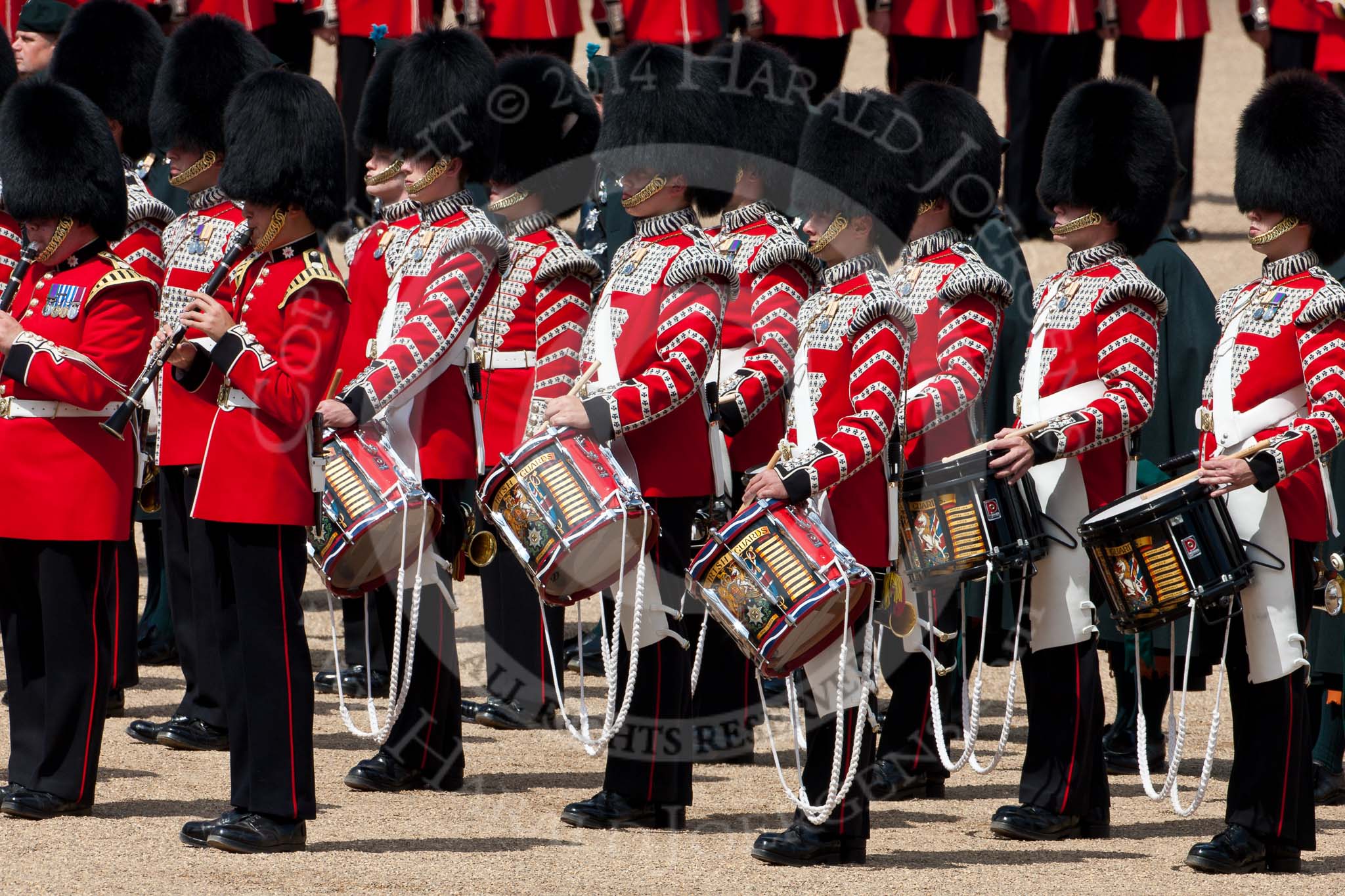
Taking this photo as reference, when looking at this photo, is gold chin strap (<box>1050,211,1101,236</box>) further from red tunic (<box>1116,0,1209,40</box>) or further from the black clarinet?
red tunic (<box>1116,0,1209,40</box>)

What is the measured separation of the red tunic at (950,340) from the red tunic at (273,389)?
4.30 ft

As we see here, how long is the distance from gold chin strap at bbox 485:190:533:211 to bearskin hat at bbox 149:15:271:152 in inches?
25.9

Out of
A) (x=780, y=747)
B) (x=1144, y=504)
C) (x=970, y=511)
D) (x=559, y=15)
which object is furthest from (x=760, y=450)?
(x=559, y=15)

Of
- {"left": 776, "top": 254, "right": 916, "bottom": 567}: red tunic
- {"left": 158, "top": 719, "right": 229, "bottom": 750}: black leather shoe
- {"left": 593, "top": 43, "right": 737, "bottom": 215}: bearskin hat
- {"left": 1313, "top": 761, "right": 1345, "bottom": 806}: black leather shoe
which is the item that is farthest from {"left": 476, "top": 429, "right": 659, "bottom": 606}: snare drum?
{"left": 1313, "top": 761, "right": 1345, "bottom": 806}: black leather shoe

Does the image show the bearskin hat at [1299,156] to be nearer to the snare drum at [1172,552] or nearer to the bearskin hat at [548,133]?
the snare drum at [1172,552]

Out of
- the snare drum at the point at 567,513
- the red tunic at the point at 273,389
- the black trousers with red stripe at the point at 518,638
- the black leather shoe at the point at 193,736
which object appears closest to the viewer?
the red tunic at the point at 273,389

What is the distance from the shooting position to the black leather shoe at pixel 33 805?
15.5 feet

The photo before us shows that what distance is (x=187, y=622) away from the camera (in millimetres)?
5746

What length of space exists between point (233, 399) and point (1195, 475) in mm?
1808

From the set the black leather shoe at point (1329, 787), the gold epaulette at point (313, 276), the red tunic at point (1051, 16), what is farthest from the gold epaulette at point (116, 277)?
the red tunic at point (1051, 16)

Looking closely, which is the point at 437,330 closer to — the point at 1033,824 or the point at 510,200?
the point at 510,200

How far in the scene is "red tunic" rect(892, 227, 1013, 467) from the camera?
504 cm

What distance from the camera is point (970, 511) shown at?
4.73 m

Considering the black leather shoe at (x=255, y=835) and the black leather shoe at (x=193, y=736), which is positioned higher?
the black leather shoe at (x=193, y=736)
